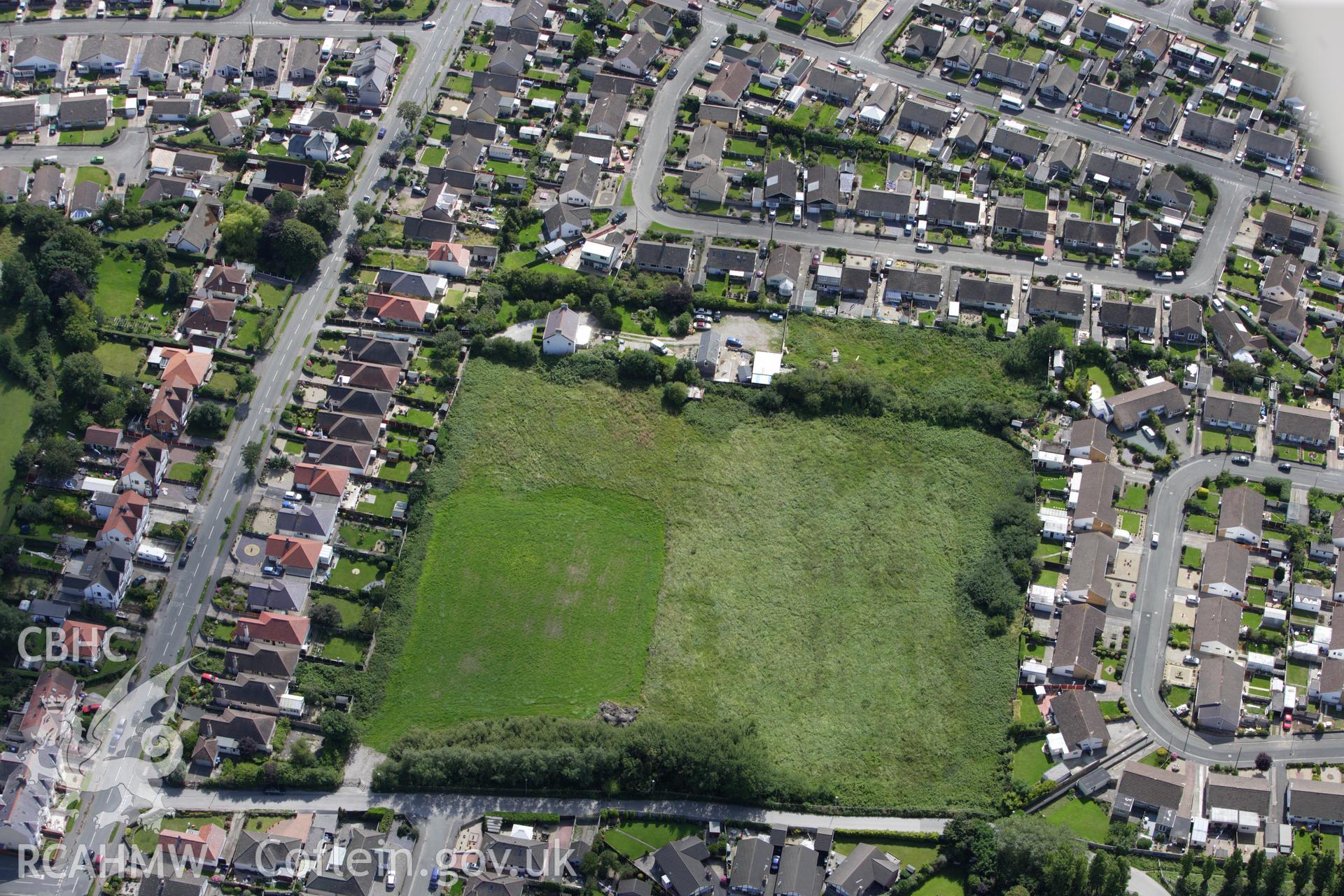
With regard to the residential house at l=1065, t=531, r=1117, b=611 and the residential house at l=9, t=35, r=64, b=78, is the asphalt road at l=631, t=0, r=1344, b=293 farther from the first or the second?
the residential house at l=9, t=35, r=64, b=78

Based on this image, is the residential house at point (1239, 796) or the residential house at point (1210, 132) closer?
the residential house at point (1239, 796)

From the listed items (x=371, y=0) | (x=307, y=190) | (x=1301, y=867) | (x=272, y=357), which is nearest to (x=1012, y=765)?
(x=1301, y=867)

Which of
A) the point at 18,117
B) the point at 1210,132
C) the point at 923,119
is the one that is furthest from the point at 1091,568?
the point at 18,117

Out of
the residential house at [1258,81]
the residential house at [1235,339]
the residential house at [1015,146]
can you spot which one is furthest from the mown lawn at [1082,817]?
the residential house at [1258,81]

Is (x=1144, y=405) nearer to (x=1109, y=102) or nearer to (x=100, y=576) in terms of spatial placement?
(x=1109, y=102)

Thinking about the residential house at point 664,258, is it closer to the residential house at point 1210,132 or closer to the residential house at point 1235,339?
the residential house at point 1235,339

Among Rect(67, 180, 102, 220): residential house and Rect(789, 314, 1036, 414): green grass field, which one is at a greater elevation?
Rect(67, 180, 102, 220): residential house

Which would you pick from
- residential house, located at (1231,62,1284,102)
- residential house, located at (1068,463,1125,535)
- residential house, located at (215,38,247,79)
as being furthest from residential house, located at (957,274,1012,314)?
residential house, located at (215,38,247,79)
